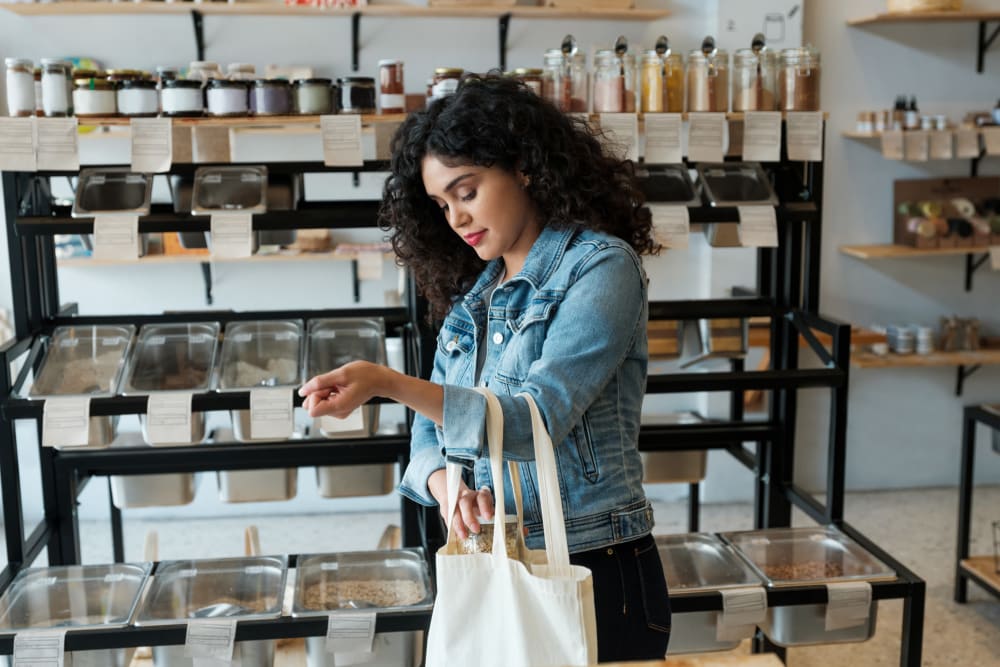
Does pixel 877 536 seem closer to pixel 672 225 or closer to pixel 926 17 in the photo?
pixel 926 17

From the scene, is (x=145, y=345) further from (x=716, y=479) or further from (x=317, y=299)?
(x=716, y=479)

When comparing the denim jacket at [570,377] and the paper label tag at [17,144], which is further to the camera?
the paper label tag at [17,144]

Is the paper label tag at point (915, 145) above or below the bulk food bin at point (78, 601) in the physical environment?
above

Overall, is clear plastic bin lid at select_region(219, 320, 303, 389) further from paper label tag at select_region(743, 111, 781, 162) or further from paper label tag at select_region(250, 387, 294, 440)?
paper label tag at select_region(743, 111, 781, 162)

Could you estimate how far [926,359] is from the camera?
14.4ft

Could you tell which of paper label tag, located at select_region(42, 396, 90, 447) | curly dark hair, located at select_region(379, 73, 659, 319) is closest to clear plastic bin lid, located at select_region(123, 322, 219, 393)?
paper label tag, located at select_region(42, 396, 90, 447)

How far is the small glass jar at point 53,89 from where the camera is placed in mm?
2305

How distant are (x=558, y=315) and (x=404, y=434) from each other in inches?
46.0

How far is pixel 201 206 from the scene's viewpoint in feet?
7.70

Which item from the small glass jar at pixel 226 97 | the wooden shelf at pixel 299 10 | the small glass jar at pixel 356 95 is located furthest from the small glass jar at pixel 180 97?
the wooden shelf at pixel 299 10

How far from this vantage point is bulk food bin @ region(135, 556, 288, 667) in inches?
83.3

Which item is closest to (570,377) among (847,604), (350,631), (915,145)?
(350,631)

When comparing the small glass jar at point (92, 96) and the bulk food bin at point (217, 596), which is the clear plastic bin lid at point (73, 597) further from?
the small glass jar at point (92, 96)

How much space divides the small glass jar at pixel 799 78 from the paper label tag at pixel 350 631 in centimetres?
156
